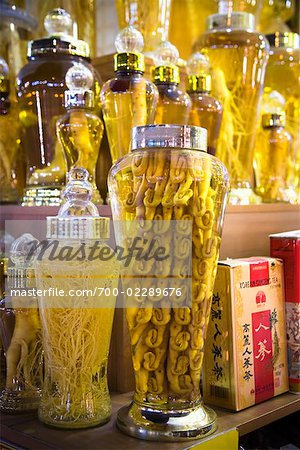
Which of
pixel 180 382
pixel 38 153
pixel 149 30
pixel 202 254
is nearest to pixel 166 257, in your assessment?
pixel 202 254

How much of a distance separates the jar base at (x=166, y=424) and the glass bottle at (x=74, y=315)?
49 mm

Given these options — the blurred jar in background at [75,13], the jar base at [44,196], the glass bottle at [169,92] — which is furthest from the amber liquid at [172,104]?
the blurred jar in background at [75,13]

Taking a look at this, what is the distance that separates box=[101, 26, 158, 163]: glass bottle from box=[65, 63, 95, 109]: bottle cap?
0.03 m

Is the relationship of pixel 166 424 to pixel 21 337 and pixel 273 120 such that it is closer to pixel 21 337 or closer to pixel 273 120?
pixel 21 337

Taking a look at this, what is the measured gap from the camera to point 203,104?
127 centimetres

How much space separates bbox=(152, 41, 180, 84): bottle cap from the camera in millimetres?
1185

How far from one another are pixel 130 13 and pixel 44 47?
0.27 metres

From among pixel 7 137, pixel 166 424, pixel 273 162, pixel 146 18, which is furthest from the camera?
pixel 273 162

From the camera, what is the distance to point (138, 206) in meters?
0.86

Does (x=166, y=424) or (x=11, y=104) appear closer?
(x=166, y=424)

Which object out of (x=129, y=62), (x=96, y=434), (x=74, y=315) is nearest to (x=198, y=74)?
(x=129, y=62)

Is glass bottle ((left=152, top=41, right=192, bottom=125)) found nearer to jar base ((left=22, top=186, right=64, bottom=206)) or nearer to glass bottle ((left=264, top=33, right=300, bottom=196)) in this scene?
jar base ((left=22, top=186, right=64, bottom=206))

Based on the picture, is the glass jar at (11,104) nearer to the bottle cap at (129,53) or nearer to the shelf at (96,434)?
the bottle cap at (129,53)

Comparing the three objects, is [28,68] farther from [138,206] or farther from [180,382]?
[180,382]
